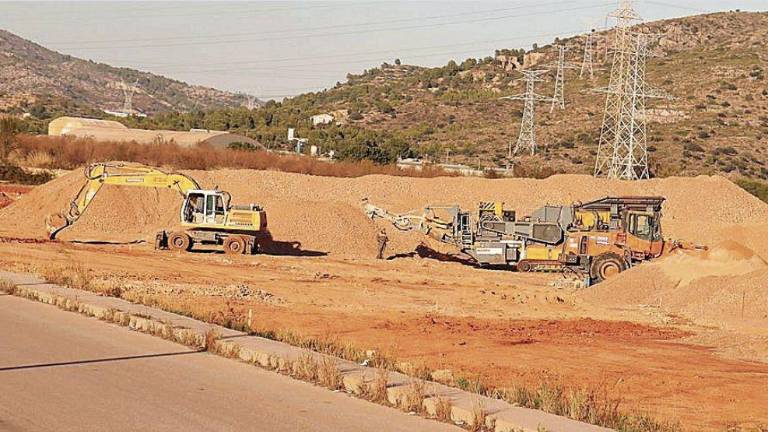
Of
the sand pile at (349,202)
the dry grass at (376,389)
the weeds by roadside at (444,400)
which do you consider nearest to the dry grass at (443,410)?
the weeds by roadside at (444,400)

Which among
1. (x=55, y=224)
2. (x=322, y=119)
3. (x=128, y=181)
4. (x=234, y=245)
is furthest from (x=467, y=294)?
(x=322, y=119)

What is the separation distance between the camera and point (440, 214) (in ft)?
170

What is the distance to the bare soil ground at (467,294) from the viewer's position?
1808 cm

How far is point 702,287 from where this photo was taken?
30578mm

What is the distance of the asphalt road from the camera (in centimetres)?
1109

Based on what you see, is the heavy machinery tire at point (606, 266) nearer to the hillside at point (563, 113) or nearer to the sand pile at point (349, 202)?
the sand pile at point (349, 202)

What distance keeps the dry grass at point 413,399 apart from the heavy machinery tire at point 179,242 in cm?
2994

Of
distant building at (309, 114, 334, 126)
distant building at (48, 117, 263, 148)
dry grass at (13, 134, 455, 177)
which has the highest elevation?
distant building at (309, 114, 334, 126)

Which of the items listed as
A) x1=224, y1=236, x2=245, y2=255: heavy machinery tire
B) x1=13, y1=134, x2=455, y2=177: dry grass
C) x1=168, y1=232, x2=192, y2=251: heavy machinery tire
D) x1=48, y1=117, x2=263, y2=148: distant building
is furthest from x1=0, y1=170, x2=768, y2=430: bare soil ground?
x1=48, y1=117, x2=263, y2=148: distant building

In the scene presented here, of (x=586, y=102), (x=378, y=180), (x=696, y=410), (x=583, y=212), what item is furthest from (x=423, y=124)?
(x=696, y=410)

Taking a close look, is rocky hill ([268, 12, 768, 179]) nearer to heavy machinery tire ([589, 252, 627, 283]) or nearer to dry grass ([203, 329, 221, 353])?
heavy machinery tire ([589, 252, 627, 283])

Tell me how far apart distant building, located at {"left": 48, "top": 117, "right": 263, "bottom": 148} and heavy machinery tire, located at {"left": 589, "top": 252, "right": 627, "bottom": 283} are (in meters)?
46.4

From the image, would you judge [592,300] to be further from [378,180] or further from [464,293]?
[378,180]

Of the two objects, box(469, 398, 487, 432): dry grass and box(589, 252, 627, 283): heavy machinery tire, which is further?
box(589, 252, 627, 283): heavy machinery tire
